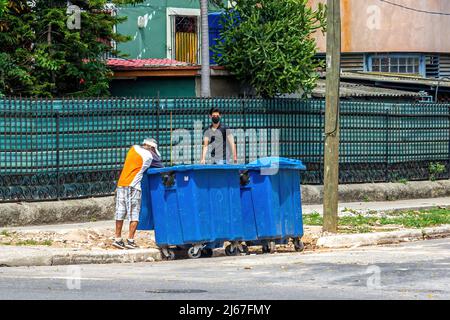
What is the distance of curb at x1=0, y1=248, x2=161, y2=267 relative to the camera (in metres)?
15.1

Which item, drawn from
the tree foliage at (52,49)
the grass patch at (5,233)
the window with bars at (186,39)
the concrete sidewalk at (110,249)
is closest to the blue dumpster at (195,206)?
the concrete sidewalk at (110,249)

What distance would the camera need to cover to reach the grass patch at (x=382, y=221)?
2008 centimetres

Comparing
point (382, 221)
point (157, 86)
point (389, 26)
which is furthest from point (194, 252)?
point (389, 26)

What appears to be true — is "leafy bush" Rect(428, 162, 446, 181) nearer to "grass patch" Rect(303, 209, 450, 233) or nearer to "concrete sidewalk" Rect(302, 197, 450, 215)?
"concrete sidewalk" Rect(302, 197, 450, 215)

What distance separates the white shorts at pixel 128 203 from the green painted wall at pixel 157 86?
11106 mm

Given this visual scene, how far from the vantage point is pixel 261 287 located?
12.4m

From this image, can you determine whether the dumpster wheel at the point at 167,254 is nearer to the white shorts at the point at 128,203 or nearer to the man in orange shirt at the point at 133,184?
the man in orange shirt at the point at 133,184

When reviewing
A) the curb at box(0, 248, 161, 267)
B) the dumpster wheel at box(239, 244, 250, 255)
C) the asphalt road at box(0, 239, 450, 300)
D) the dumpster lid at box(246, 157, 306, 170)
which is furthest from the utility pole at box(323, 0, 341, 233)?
the curb at box(0, 248, 161, 267)

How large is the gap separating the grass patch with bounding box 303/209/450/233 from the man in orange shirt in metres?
4.13

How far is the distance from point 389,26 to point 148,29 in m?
10.4

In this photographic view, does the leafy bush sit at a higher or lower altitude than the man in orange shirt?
lower

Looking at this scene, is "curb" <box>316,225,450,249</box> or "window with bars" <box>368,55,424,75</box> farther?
"window with bars" <box>368,55,424,75</box>

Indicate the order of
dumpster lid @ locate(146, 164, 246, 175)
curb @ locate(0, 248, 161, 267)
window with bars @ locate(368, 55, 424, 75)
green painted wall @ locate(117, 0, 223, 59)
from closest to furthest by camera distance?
curb @ locate(0, 248, 161, 267)
dumpster lid @ locate(146, 164, 246, 175)
green painted wall @ locate(117, 0, 223, 59)
window with bars @ locate(368, 55, 424, 75)
